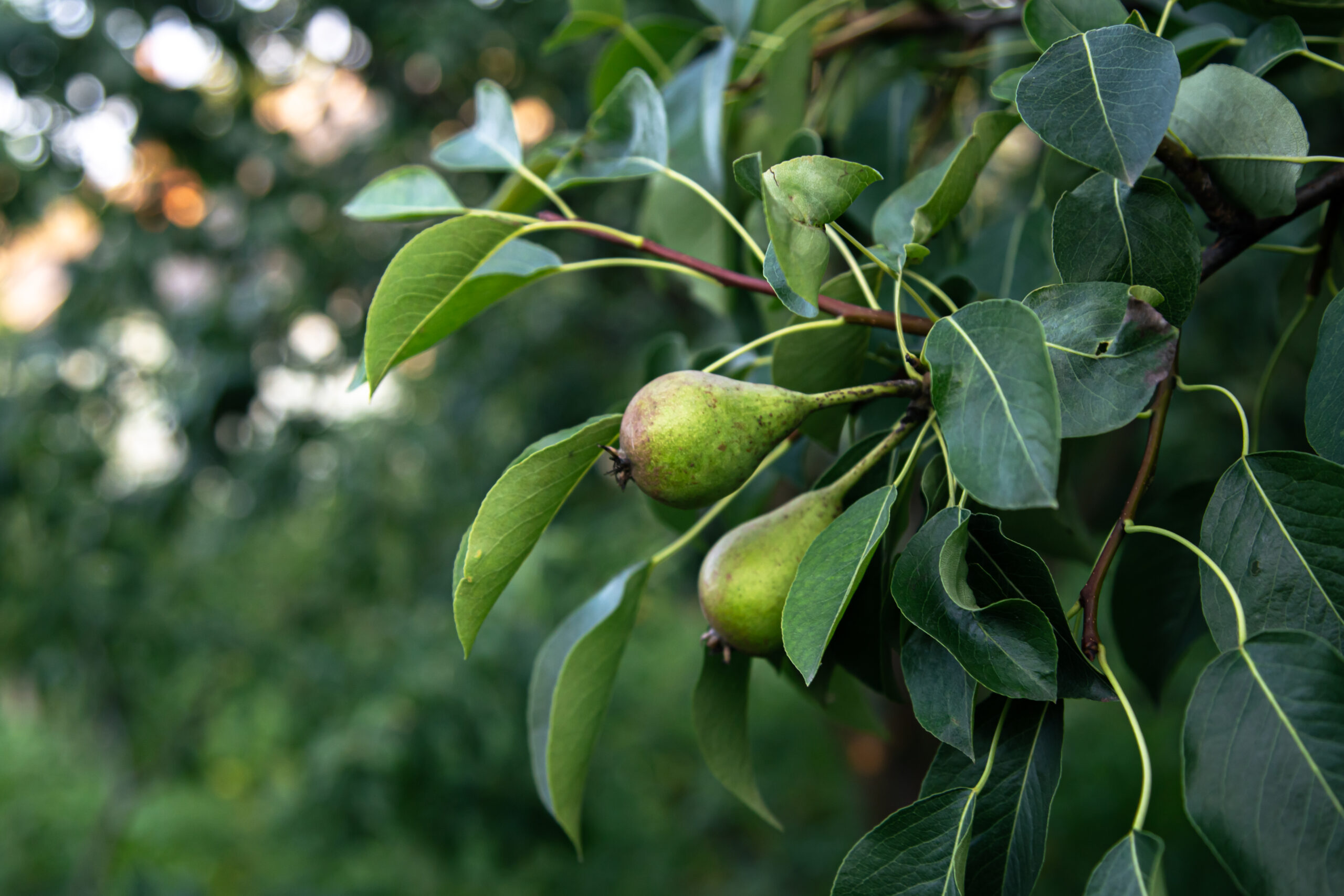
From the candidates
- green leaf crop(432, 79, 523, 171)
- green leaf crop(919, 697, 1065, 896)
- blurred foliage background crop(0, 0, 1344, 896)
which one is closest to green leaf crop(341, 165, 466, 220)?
green leaf crop(432, 79, 523, 171)

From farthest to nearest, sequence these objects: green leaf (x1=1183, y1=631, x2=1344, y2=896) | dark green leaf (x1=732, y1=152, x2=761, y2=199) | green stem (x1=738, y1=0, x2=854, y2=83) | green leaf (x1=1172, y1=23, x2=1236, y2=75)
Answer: green stem (x1=738, y1=0, x2=854, y2=83)
green leaf (x1=1172, y1=23, x2=1236, y2=75)
dark green leaf (x1=732, y1=152, x2=761, y2=199)
green leaf (x1=1183, y1=631, x2=1344, y2=896)

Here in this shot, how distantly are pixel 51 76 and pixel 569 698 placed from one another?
2.09 m

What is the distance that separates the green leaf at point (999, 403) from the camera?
35 centimetres

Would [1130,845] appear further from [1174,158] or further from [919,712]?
[1174,158]

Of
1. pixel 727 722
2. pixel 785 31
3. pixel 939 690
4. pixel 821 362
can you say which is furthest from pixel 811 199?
pixel 785 31

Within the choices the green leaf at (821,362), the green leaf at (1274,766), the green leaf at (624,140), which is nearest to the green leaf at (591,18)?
the green leaf at (624,140)

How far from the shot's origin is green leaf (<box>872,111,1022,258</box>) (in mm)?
508

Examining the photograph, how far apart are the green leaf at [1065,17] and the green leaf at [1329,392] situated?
0.21 m

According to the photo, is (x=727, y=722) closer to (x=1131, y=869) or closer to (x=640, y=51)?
(x=1131, y=869)

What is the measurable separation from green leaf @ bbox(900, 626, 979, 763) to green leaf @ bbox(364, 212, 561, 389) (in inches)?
13.3

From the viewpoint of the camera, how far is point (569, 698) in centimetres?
59

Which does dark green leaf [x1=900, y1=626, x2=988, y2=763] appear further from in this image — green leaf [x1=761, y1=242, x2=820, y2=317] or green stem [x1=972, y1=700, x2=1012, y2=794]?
green leaf [x1=761, y1=242, x2=820, y2=317]

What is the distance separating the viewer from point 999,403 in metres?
0.38

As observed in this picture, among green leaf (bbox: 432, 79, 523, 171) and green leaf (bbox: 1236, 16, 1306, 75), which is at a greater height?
green leaf (bbox: 1236, 16, 1306, 75)
